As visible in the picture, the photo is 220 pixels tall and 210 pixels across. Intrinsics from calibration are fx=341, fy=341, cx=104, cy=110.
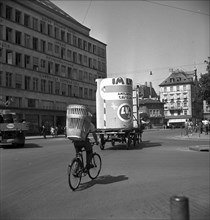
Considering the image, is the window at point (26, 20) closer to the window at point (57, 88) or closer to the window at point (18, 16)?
the window at point (18, 16)

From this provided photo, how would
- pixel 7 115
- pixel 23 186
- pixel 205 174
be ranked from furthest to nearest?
pixel 7 115
pixel 205 174
pixel 23 186

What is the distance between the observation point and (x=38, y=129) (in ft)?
169

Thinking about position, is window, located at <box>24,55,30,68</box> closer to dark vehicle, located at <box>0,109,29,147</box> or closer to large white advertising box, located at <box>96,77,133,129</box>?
dark vehicle, located at <box>0,109,29,147</box>

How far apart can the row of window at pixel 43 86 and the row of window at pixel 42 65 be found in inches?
65.1

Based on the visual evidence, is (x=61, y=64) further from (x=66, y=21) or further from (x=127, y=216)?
(x=127, y=216)

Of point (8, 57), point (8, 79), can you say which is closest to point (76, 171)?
point (8, 79)

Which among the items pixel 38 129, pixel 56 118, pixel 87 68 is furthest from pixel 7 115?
pixel 87 68

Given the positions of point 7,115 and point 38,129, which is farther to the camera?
point 38,129

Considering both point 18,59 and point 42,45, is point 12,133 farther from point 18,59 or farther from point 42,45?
point 42,45

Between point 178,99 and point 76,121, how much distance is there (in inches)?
4178

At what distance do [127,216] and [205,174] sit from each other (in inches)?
182

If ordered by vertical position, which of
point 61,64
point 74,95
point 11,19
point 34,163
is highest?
point 11,19

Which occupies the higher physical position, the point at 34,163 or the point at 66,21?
the point at 66,21

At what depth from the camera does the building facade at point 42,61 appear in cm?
4796
